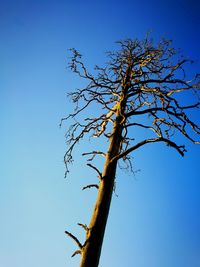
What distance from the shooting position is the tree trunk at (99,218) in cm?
352

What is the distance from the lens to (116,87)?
291 inches

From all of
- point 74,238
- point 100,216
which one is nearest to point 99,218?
point 100,216

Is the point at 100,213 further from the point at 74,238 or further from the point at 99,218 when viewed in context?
the point at 74,238

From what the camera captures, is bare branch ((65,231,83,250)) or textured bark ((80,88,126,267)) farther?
bare branch ((65,231,83,250))

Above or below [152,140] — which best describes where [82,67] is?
above

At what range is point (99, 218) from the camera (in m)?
3.91

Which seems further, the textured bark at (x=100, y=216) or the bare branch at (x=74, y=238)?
the bare branch at (x=74, y=238)

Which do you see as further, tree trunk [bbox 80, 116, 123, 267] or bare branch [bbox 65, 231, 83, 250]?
bare branch [bbox 65, 231, 83, 250]

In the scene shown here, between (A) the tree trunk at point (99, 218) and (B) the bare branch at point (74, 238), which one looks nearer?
(A) the tree trunk at point (99, 218)

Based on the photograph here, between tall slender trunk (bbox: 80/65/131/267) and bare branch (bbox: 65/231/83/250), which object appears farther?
bare branch (bbox: 65/231/83/250)

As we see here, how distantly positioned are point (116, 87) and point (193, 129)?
2.77 metres

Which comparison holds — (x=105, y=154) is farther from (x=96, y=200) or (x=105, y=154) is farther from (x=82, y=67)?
(x=82, y=67)

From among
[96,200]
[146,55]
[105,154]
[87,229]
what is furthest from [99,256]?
[146,55]

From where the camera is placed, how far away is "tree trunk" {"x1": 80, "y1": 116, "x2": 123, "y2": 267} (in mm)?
3523
